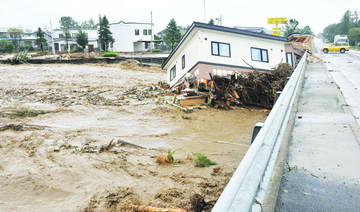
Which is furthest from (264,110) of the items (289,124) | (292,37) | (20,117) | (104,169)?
(292,37)

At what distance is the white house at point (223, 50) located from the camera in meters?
→ 16.6

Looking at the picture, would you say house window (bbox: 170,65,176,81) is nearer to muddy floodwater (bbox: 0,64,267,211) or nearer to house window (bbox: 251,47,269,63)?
house window (bbox: 251,47,269,63)

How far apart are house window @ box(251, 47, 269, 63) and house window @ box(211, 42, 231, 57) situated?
2.20 meters

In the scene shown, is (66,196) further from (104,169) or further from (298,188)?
(298,188)

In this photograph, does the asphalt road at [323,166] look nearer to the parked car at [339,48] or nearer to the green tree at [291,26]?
the parked car at [339,48]

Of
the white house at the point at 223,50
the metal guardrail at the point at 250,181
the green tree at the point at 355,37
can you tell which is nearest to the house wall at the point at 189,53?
the white house at the point at 223,50

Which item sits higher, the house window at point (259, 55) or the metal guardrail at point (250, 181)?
the house window at point (259, 55)

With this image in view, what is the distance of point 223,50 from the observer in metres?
17.5

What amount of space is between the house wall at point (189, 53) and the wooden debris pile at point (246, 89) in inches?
179

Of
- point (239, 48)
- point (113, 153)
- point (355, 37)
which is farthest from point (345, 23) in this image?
point (113, 153)

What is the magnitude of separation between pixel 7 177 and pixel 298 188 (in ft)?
17.6

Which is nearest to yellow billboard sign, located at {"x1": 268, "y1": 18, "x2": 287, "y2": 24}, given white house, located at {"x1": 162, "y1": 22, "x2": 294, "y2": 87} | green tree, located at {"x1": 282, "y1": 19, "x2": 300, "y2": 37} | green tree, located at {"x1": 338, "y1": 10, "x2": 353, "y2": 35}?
green tree, located at {"x1": 282, "y1": 19, "x2": 300, "y2": 37}

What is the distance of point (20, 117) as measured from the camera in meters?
10.8

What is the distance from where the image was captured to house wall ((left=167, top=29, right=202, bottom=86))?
16769mm
